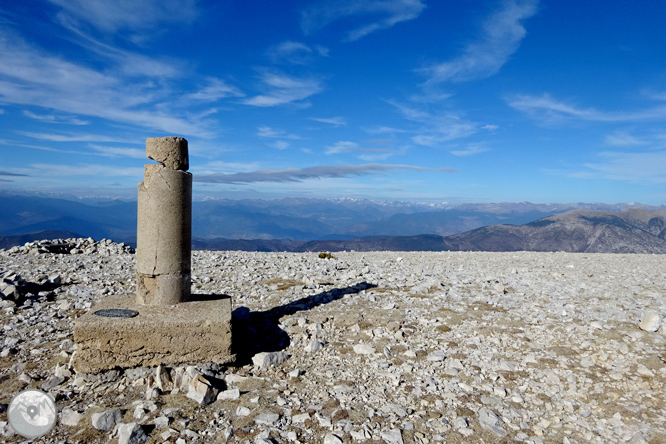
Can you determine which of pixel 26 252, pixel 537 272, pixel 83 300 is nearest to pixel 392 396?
pixel 83 300

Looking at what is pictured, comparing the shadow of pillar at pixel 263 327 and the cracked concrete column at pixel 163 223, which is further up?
the cracked concrete column at pixel 163 223

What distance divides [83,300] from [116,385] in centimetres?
534

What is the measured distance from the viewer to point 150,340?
6484 mm

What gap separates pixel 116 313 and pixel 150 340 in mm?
913

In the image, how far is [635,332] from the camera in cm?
769

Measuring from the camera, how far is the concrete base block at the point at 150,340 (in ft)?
20.6

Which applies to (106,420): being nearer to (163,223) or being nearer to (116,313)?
(116,313)

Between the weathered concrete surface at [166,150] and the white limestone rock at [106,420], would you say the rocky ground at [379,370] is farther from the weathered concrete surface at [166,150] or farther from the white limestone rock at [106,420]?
the weathered concrete surface at [166,150]

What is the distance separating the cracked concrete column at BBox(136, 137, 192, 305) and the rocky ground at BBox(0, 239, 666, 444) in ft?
5.56

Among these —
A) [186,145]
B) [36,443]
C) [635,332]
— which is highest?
[186,145]

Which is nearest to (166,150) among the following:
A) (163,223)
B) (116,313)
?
(163,223)

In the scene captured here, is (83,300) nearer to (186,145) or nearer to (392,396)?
(186,145)

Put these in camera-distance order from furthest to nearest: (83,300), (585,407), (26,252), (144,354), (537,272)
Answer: (26,252) → (537,272) → (83,300) → (144,354) → (585,407)

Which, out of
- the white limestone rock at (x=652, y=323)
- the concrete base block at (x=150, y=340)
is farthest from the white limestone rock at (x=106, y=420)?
the white limestone rock at (x=652, y=323)
